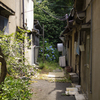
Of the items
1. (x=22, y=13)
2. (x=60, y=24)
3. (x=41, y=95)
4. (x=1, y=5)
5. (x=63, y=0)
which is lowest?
(x=41, y=95)

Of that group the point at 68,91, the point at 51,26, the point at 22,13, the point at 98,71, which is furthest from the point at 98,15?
the point at 51,26

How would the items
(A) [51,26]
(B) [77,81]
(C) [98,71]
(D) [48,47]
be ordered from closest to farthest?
(C) [98,71]
(B) [77,81]
(D) [48,47]
(A) [51,26]

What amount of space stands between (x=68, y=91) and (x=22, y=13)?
20.6 ft

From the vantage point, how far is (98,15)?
4.21 meters

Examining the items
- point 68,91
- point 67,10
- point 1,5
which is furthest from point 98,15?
point 67,10

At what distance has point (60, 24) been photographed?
22172 millimetres

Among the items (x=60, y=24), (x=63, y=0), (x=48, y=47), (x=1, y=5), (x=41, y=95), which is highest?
(x=63, y=0)

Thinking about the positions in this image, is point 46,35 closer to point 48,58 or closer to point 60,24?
point 60,24

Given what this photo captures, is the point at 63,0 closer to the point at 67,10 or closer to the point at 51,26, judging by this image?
the point at 67,10

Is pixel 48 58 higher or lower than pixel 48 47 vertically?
lower

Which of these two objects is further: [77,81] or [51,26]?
[51,26]

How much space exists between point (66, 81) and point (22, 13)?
5.87 metres

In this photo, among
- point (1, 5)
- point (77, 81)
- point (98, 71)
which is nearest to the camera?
point (98, 71)

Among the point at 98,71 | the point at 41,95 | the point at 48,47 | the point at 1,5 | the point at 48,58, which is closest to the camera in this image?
the point at 98,71
